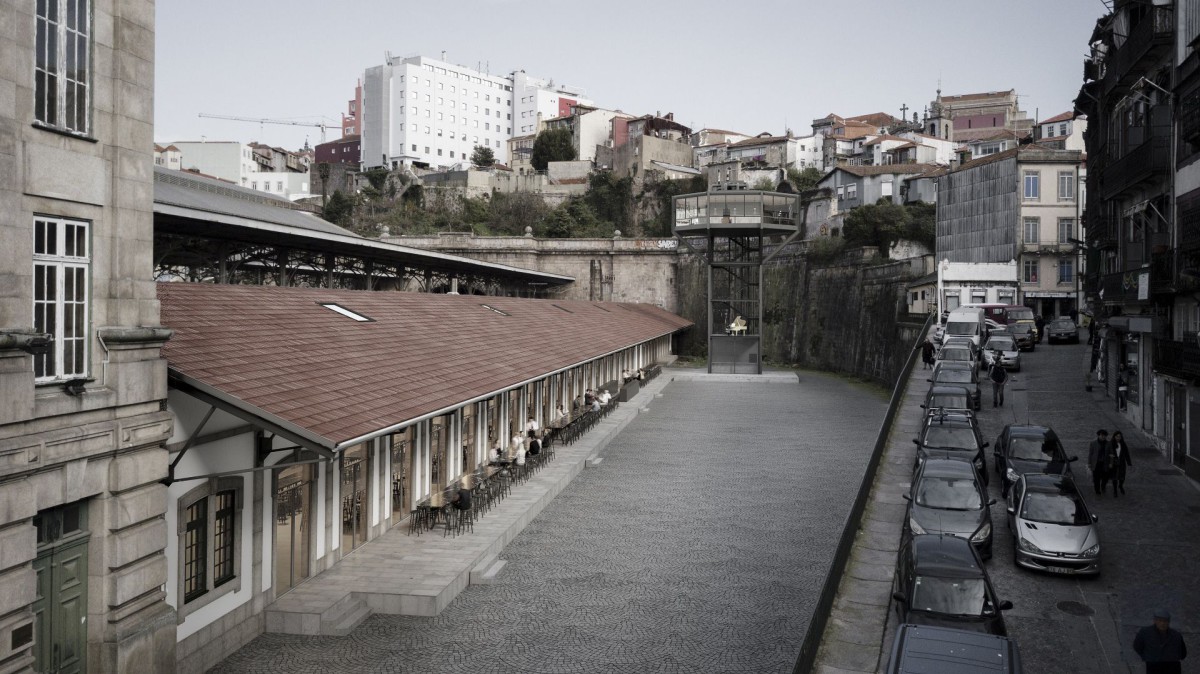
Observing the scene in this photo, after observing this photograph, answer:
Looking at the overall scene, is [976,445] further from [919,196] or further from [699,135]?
[699,135]

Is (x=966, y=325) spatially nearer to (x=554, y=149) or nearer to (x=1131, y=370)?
(x=1131, y=370)

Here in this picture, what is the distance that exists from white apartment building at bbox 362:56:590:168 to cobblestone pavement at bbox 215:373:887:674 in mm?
105461

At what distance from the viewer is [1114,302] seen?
2972 centimetres

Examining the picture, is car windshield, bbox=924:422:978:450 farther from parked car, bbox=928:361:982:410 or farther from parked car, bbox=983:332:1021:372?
parked car, bbox=983:332:1021:372

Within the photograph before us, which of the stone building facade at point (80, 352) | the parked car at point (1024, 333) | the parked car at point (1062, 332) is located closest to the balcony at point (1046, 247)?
the parked car at point (1062, 332)

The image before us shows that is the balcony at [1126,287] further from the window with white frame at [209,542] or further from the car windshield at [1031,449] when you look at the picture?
the window with white frame at [209,542]

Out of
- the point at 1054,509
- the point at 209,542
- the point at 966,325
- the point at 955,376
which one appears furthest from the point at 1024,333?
the point at 209,542

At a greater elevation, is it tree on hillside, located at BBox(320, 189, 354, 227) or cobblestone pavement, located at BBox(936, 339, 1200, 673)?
tree on hillside, located at BBox(320, 189, 354, 227)

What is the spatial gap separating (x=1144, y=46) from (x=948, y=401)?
36.5 ft

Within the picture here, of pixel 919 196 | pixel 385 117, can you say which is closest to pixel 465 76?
pixel 385 117

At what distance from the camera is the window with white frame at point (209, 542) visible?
11672mm

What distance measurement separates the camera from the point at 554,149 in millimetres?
116750

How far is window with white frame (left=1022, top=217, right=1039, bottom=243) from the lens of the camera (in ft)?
195

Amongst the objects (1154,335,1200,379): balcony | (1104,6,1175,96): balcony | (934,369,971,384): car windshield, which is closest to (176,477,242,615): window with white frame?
(1154,335,1200,379): balcony
